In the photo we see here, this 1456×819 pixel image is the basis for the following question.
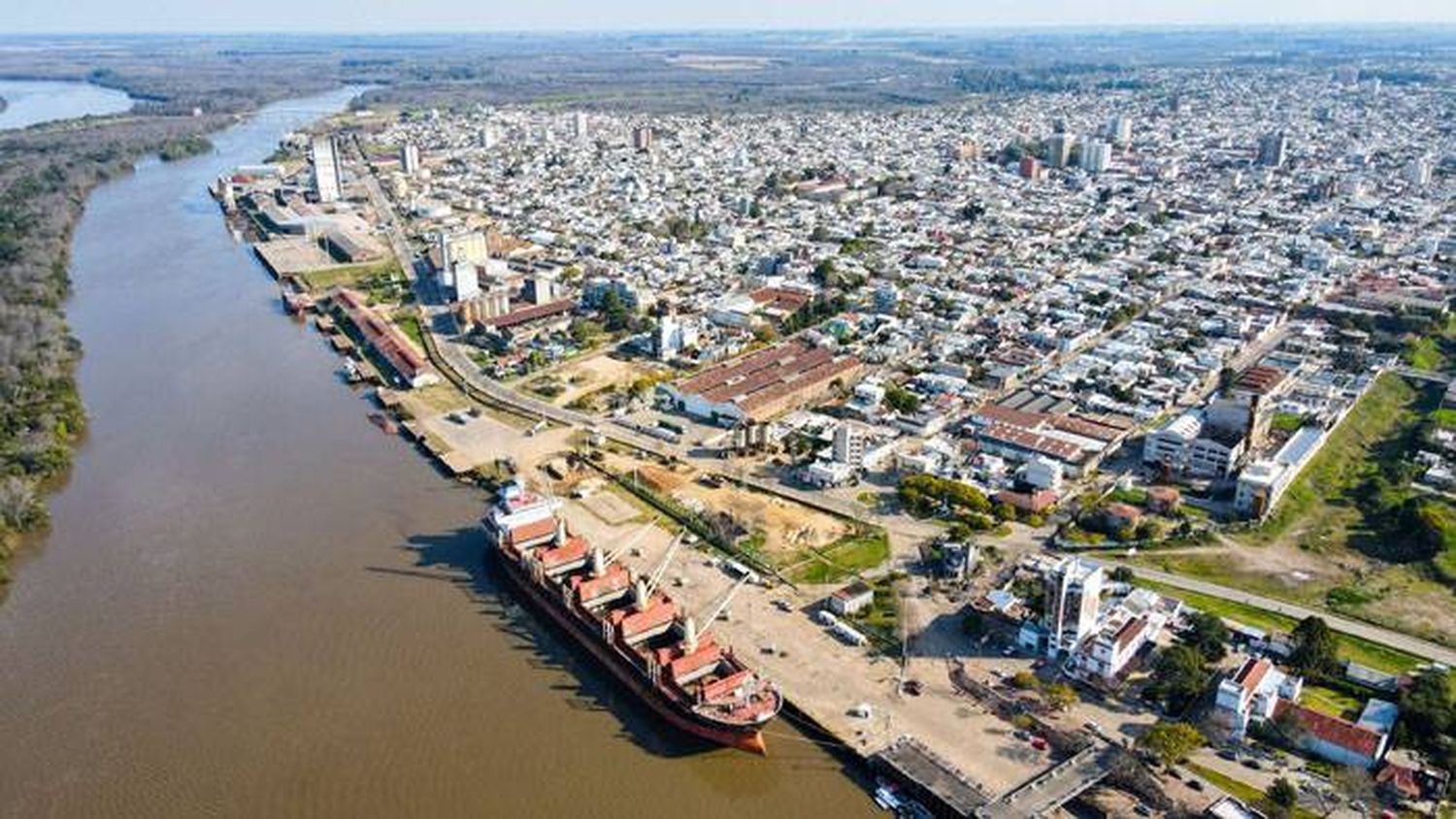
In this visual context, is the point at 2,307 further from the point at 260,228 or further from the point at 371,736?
the point at 371,736

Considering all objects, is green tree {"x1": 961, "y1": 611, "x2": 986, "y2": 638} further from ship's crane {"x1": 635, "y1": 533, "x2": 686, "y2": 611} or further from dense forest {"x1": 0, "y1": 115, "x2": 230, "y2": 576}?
dense forest {"x1": 0, "y1": 115, "x2": 230, "y2": 576}

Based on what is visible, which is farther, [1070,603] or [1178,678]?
[1070,603]

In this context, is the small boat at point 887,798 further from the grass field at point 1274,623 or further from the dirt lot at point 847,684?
the grass field at point 1274,623

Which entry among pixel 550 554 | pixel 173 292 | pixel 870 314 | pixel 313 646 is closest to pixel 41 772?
pixel 313 646

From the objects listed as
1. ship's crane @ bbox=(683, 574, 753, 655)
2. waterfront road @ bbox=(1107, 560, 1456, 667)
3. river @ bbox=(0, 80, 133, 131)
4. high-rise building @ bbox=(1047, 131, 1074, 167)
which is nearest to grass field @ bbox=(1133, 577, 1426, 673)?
waterfront road @ bbox=(1107, 560, 1456, 667)

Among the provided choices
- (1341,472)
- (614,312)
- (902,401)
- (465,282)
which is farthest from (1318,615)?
(465,282)

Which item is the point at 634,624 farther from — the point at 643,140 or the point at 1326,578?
the point at 643,140

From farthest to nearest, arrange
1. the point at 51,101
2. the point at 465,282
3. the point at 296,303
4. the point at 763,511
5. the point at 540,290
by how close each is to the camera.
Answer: the point at 51,101 → the point at 296,303 → the point at 465,282 → the point at 540,290 → the point at 763,511
